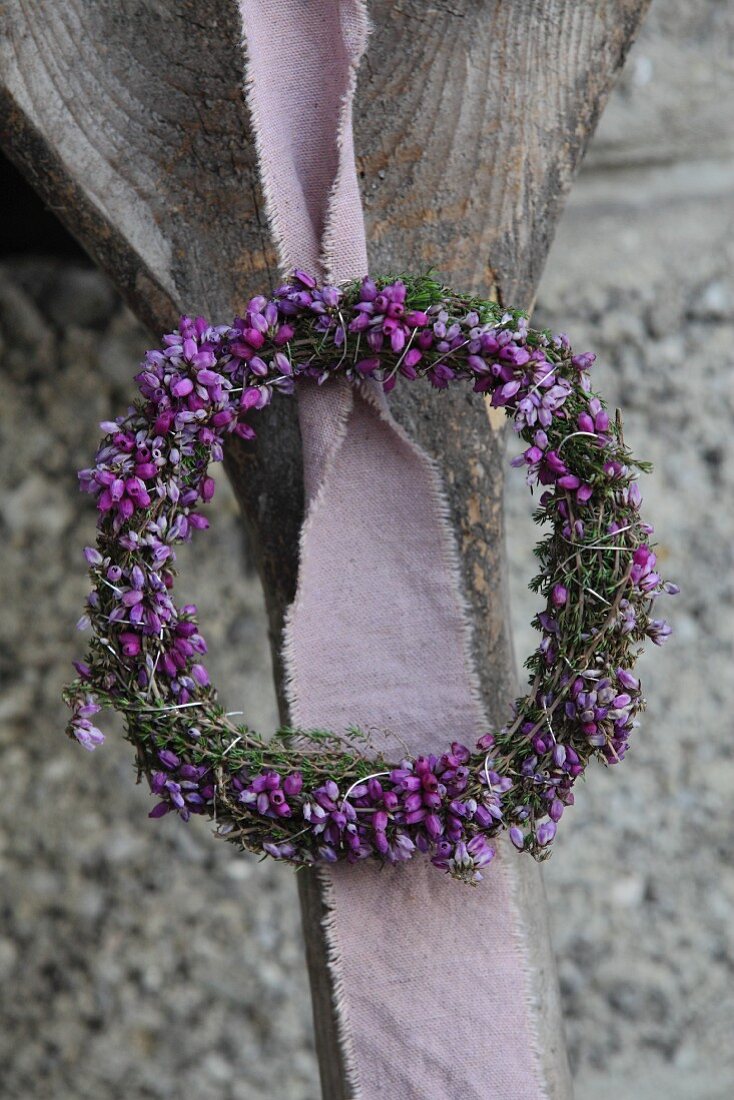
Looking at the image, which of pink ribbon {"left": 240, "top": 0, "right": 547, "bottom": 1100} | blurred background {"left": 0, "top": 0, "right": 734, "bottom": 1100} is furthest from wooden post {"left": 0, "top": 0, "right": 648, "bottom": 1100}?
blurred background {"left": 0, "top": 0, "right": 734, "bottom": 1100}

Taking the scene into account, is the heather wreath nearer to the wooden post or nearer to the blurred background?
the wooden post

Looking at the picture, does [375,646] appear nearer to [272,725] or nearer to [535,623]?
[535,623]

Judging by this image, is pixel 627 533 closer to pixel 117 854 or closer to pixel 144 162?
pixel 144 162

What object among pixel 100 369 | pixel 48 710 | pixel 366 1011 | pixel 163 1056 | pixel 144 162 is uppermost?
pixel 144 162

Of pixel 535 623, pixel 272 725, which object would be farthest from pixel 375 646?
pixel 272 725

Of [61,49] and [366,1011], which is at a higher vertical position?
[61,49]

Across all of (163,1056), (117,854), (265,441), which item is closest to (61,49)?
(265,441)
